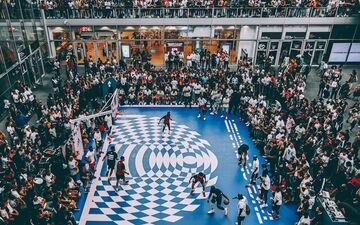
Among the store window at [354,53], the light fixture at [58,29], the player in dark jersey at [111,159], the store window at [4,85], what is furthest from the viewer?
the store window at [354,53]

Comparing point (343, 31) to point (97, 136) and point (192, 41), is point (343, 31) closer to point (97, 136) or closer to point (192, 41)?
point (192, 41)

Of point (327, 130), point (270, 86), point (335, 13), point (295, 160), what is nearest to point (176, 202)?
point (295, 160)

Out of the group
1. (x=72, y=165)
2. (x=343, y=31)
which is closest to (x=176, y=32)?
(x=343, y=31)

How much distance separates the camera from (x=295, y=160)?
14.2 meters

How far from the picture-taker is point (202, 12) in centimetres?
2508

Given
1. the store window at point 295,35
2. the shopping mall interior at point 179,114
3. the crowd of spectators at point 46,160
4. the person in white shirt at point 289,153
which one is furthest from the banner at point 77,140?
the store window at point 295,35

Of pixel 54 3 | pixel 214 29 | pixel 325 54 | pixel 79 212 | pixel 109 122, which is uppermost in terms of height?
pixel 54 3

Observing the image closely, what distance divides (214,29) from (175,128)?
1041cm

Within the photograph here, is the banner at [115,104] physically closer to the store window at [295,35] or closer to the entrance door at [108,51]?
the entrance door at [108,51]

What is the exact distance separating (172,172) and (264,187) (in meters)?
4.48

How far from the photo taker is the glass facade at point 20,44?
65.5 feet

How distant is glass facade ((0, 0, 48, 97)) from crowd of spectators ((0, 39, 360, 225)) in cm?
158

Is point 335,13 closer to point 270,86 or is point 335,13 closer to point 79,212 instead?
point 270,86

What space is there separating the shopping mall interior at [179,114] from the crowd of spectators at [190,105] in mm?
77
